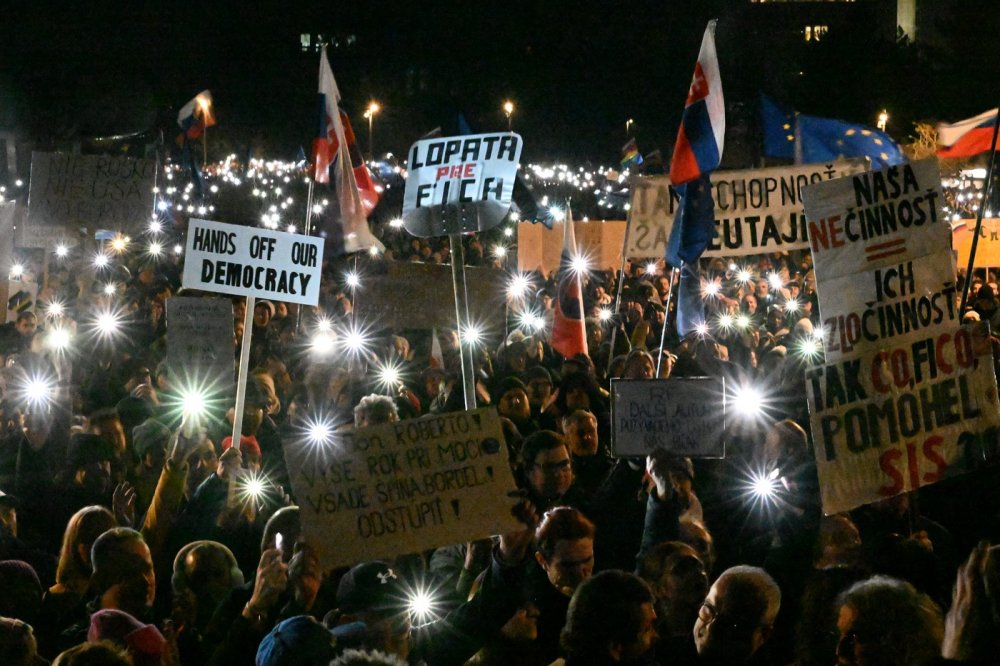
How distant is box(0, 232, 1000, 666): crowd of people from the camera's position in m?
3.45

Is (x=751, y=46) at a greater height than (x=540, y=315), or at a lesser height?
greater

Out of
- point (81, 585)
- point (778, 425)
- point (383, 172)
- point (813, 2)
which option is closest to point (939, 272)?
point (778, 425)

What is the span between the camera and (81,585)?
15.7ft

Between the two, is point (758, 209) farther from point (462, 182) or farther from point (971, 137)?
point (971, 137)

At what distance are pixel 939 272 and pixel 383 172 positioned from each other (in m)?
29.3

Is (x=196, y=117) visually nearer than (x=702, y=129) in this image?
No

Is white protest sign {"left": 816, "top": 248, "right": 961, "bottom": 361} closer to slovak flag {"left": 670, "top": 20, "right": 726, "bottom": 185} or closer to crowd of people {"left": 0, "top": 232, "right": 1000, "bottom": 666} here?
crowd of people {"left": 0, "top": 232, "right": 1000, "bottom": 666}

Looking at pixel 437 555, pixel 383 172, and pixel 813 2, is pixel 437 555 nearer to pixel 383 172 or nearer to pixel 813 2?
pixel 383 172

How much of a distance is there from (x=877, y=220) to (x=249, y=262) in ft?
14.4

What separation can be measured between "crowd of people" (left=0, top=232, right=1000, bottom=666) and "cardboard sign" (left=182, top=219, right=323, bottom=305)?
3.09 feet

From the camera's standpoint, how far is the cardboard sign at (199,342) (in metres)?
8.87

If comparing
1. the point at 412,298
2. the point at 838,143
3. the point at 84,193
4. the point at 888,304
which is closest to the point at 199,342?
the point at 412,298

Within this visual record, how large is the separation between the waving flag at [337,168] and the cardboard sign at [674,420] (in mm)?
4724

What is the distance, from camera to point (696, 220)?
821 cm
